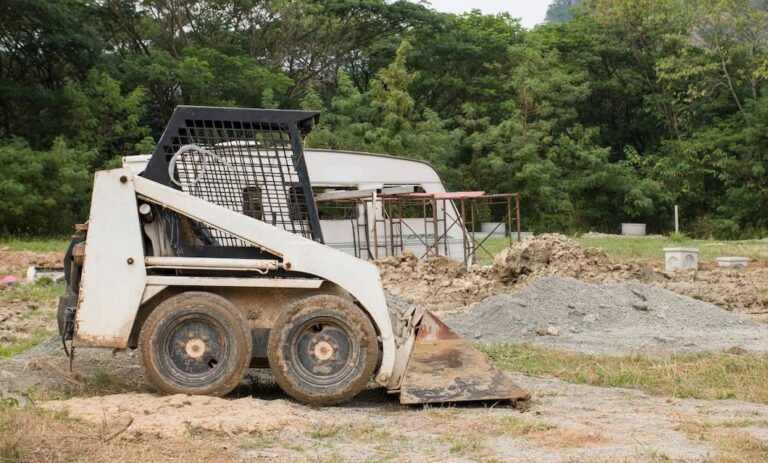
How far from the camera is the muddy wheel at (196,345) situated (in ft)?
25.6

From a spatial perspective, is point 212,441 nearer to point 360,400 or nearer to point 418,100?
point 360,400

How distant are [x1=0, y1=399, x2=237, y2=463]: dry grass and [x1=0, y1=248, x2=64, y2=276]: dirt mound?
14.7m

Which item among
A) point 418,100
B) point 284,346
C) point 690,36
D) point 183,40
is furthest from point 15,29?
point 284,346

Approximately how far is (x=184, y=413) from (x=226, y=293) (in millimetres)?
1335

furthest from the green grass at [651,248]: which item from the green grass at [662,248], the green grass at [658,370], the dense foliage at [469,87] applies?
the green grass at [658,370]

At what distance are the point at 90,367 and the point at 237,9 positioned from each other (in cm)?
3377

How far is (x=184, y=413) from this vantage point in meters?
7.05

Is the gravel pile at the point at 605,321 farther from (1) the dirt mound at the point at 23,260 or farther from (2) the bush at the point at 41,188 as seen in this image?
(2) the bush at the point at 41,188

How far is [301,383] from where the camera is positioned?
7.93 m

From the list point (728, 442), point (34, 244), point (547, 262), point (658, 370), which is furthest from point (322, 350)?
point (34, 244)

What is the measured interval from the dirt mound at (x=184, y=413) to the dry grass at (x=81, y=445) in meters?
0.16

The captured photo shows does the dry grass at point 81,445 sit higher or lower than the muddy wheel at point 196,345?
lower

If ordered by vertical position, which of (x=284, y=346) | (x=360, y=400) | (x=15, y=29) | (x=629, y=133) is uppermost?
(x=15, y=29)

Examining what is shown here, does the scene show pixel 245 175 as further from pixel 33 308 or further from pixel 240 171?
pixel 33 308
